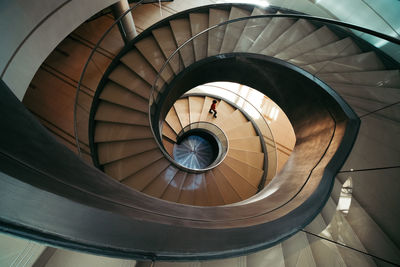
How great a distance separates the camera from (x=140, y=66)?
4816mm

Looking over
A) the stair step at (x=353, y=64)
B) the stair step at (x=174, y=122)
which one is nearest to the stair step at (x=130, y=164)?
the stair step at (x=174, y=122)

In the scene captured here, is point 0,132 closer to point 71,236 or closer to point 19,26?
point 71,236

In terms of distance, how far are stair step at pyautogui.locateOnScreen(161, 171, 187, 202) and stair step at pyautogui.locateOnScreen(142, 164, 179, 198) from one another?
0.11 m

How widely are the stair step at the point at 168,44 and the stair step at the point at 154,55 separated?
111mm

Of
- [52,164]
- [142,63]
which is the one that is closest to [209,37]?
[142,63]

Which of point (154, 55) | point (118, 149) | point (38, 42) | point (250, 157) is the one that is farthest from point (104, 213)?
point (250, 157)

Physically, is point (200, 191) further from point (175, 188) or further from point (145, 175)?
point (145, 175)

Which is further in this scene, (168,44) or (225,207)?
(168,44)

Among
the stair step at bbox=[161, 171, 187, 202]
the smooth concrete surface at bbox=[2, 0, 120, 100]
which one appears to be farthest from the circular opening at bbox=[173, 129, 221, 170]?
the smooth concrete surface at bbox=[2, 0, 120, 100]

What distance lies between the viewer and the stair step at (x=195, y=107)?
25.1ft

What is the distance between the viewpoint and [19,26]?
231cm

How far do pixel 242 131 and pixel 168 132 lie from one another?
2914 mm

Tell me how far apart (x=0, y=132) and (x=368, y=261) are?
2.53 m

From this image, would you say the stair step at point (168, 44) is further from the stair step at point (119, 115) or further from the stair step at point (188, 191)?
the stair step at point (188, 191)
